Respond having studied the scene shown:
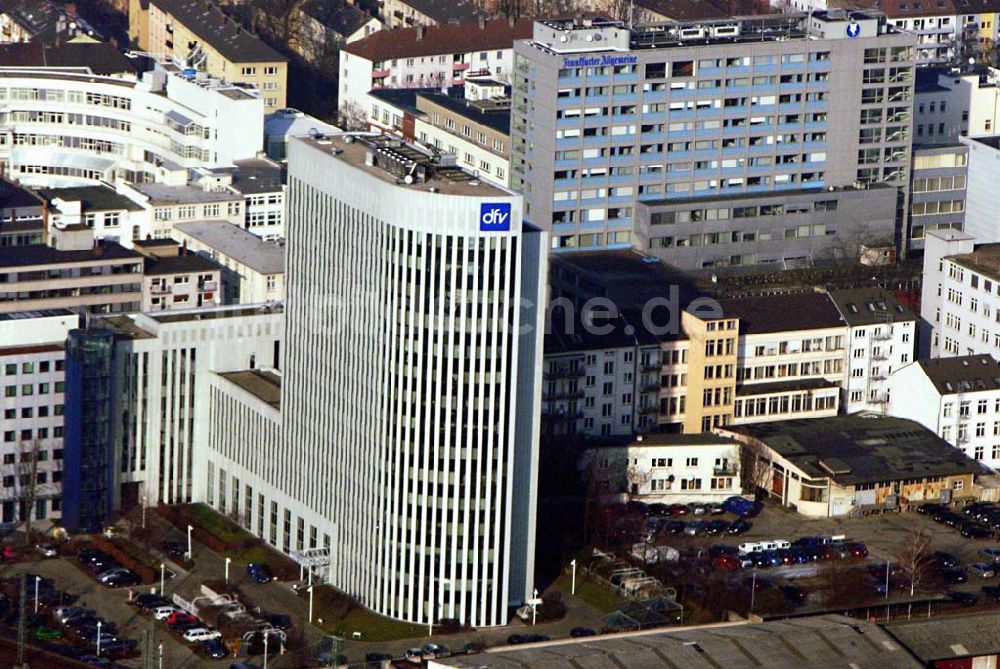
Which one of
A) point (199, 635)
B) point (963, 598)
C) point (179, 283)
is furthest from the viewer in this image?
point (179, 283)

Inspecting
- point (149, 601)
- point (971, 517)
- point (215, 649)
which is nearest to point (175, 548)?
point (149, 601)

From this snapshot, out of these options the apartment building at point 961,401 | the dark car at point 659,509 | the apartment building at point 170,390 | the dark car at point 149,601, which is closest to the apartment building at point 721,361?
the apartment building at point 961,401

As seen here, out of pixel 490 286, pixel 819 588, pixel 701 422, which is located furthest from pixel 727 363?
pixel 490 286

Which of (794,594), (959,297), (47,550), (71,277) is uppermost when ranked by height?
(71,277)

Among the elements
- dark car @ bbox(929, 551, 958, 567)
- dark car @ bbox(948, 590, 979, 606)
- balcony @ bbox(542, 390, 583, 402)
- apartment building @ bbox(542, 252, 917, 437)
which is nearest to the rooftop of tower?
apartment building @ bbox(542, 252, 917, 437)

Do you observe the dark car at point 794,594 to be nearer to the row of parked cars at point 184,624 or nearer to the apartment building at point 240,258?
the row of parked cars at point 184,624

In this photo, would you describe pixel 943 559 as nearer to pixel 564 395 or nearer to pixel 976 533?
pixel 976 533

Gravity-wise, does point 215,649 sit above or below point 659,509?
below
